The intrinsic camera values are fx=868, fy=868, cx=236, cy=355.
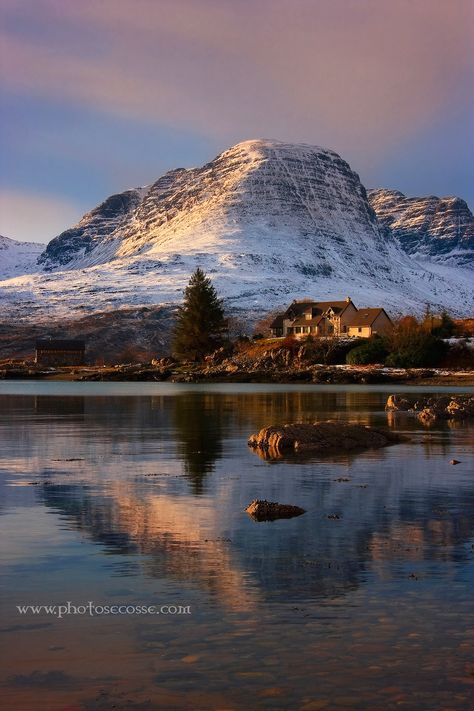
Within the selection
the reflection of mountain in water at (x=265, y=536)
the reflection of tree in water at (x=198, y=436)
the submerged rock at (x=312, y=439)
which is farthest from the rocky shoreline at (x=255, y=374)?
the reflection of mountain in water at (x=265, y=536)

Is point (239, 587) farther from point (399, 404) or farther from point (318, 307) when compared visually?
point (318, 307)

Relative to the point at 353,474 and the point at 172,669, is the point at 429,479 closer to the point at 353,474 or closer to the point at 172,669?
the point at 353,474

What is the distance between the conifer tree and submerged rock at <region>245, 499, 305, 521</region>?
13328 centimetres

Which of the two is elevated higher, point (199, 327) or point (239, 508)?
point (199, 327)

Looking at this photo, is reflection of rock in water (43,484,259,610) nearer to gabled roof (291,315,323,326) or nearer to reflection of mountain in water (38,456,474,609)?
reflection of mountain in water (38,456,474,609)

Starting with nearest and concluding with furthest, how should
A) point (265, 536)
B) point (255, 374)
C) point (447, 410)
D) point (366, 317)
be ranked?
point (265, 536) → point (447, 410) → point (255, 374) → point (366, 317)

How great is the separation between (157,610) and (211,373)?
117034 mm

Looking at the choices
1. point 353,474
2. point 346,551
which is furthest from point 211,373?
point 346,551

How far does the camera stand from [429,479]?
83.3 feet

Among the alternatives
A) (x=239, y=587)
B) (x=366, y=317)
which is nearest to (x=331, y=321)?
(x=366, y=317)

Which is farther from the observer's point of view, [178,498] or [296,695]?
[178,498]

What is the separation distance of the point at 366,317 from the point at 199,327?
33037mm

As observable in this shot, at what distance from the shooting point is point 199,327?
153625 millimetres

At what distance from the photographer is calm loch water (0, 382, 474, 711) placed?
975 cm
